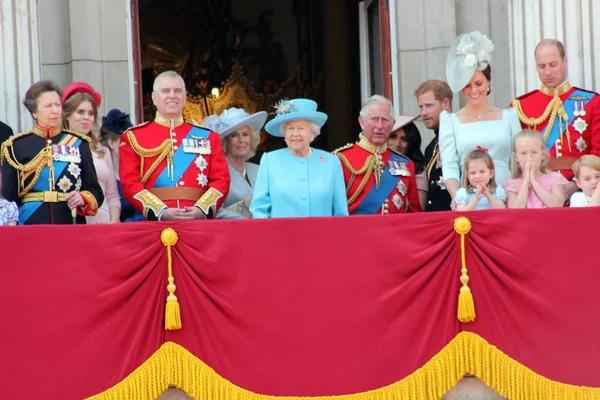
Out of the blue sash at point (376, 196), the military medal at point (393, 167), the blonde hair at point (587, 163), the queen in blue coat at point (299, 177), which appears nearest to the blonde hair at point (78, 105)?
the queen in blue coat at point (299, 177)

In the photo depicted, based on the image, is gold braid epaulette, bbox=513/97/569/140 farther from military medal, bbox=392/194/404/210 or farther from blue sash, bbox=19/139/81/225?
blue sash, bbox=19/139/81/225

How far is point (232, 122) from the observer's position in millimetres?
8594

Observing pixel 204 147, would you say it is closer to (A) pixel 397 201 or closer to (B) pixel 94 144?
(B) pixel 94 144

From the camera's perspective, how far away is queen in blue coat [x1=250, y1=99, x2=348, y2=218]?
302 inches

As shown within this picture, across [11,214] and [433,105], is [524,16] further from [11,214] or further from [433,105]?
[11,214]

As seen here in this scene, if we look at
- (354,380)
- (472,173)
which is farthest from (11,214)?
(472,173)

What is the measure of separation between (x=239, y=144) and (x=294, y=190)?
99 cm

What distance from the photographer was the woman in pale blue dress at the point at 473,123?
780cm

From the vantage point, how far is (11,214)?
7316mm

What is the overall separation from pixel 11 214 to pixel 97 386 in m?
1.10

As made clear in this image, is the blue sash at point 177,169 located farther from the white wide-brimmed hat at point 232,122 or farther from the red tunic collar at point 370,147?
the red tunic collar at point 370,147

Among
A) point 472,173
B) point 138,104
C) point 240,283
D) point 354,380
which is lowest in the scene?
point 354,380

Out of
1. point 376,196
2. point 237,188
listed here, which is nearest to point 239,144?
point 237,188

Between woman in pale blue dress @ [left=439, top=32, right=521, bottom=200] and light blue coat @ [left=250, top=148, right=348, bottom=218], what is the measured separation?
654 millimetres
